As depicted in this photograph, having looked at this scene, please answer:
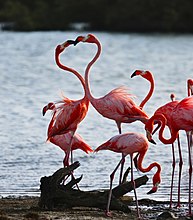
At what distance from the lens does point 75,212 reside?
730 cm

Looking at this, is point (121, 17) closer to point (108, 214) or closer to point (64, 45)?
point (64, 45)

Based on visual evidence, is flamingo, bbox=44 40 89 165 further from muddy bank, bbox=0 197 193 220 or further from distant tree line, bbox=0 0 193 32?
distant tree line, bbox=0 0 193 32

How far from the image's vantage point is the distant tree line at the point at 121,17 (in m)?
54.7

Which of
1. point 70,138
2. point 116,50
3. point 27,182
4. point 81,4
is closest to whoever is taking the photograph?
point 70,138

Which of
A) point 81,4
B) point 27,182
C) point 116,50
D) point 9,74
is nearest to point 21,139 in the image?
point 27,182

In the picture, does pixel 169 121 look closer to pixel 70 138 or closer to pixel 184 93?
pixel 70 138

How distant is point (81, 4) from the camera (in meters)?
61.9

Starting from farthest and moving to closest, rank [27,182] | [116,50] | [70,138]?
[116,50] → [27,182] → [70,138]

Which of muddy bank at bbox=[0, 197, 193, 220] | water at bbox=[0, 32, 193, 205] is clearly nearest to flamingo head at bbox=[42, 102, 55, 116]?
water at bbox=[0, 32, 193, 205]

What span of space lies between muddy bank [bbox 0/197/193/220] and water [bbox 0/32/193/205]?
548 mm

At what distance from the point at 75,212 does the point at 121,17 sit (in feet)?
164

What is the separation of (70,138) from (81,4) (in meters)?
53.9

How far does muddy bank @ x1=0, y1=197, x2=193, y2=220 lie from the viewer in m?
6.96

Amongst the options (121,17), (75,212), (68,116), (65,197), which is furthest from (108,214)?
(121,17)
